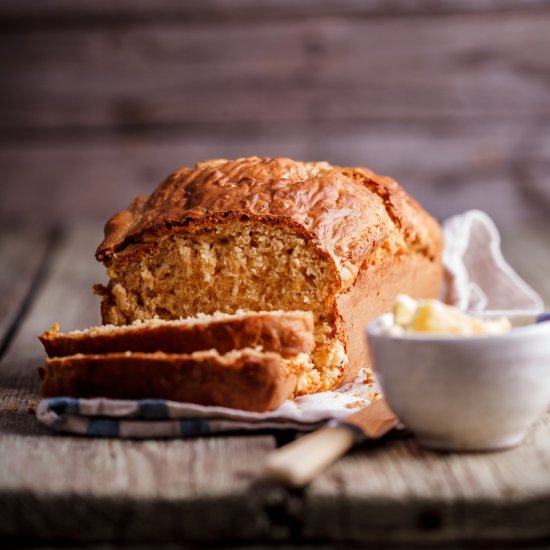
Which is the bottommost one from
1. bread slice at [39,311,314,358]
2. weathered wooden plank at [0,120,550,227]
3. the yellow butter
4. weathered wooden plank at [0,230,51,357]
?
weathered wooden plank at [0,230,51,357]

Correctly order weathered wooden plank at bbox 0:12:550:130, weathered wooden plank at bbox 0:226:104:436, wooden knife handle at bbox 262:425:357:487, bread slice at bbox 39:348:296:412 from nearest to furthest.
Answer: wooden knife handle at bbox 262:425:357:487, bread slice at bbox 39:348:296:412, weathered wooden plank at bbox 0:226:104:436, weathered wooden plank at bbox 0:12:550:130

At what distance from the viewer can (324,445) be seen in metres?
2.18

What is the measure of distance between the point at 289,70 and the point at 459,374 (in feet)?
16.8

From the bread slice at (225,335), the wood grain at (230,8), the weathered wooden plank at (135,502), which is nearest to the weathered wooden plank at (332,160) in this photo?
the wood grain at (230,8)

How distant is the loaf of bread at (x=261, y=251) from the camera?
292 centimetres

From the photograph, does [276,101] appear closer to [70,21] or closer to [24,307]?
[70,21]

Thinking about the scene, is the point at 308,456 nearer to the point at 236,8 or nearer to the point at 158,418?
the point at 158,418

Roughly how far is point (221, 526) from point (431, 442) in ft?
1.98

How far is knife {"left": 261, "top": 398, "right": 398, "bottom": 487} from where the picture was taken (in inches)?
79.7

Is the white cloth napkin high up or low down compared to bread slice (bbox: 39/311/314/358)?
down

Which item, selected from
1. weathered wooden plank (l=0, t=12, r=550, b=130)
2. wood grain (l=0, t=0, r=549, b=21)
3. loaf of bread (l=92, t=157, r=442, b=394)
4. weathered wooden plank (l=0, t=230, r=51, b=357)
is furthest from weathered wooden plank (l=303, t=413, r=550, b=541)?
wood grain (l=0, t=0, r=549, b=21)

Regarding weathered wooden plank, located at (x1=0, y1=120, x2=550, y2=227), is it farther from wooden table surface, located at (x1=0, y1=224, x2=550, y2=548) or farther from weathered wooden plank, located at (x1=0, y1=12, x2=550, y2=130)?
wooden table surface, located at (x1=0, y1=224, x2=550, y2=548)

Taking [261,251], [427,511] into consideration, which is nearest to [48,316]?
[261,251]

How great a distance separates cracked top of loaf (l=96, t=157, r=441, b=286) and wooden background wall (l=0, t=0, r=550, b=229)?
3.80 m
